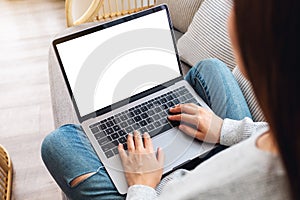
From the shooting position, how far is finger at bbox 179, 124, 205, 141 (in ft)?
3.30

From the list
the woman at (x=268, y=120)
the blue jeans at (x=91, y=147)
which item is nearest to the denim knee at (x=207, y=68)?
the blue jeans at (x=91, y=147)

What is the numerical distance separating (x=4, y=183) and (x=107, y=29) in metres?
0.82

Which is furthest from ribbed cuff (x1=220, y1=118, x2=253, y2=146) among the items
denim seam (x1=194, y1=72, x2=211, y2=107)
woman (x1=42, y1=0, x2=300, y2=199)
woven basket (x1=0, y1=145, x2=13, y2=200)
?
woven basket (x1=0, y1=145, x2=13, y2=200)

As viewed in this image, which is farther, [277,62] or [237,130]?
[237,130]

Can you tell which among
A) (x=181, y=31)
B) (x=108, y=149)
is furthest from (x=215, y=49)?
(x=108, y=149)

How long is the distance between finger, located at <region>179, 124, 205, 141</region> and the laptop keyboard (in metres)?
0.04

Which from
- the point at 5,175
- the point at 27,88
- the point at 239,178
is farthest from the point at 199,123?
the point at 27,88

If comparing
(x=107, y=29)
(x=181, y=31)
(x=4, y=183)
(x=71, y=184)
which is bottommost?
(x=4, y=183)

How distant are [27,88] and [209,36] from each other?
42.5 inches

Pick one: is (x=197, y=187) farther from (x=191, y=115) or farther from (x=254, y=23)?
(x=191, y=115)

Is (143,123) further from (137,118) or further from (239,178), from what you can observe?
(239,178)

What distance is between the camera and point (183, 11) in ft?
4.92

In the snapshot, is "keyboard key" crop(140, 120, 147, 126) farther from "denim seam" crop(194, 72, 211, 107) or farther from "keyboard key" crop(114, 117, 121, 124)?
"denim seam" crop(194, 72, 211, 107)

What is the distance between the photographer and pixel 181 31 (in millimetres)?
1556
